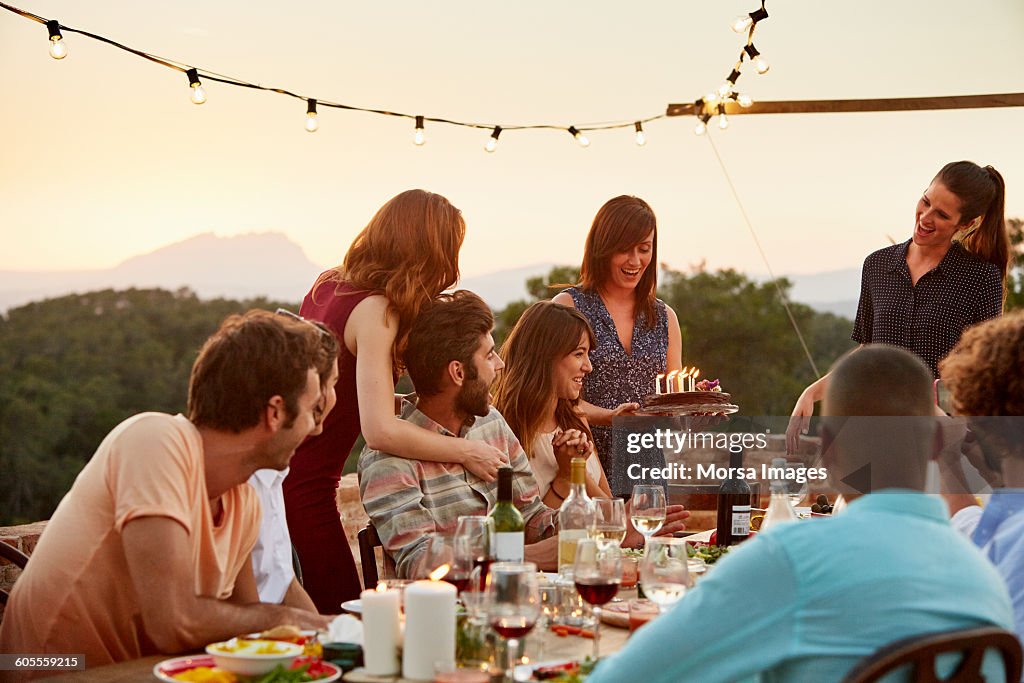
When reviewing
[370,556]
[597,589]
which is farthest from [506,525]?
[370,556]

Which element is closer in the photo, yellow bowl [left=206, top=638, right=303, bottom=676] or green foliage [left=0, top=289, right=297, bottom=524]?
yellow bowl [left=206, top=638, right=303, bottom=676]

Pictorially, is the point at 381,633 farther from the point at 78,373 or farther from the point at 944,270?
the point at 78,373

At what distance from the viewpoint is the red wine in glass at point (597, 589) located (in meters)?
1.97

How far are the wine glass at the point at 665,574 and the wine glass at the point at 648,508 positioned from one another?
63 cm

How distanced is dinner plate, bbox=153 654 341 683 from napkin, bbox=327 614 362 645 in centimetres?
8

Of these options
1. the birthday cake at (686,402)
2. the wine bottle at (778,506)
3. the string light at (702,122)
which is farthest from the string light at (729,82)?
the wine bottle at (778,506)

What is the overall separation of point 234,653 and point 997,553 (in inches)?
50.3

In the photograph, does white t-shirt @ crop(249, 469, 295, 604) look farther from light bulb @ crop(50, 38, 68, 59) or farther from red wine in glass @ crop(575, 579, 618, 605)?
light bulb @ crop(50, 38, 68, 59)

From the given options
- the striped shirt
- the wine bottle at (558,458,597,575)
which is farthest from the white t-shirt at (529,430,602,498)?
the wine bottle at (558,458,597,575)

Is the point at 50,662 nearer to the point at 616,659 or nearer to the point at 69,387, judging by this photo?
the point at 616,659

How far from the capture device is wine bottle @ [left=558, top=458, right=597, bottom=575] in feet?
8.20

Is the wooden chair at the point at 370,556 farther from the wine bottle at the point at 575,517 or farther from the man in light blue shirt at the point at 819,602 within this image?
the man in light blue shirt at the point at 819,602

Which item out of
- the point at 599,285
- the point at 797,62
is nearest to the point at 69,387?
the point at 797,62

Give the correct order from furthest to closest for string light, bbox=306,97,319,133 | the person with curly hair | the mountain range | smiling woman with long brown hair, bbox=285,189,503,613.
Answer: the mountain range → string light, bbox=306,97,319,133 → smiling woman with long brown hair, bbox=285,189,503,613 → the person with curly hair
